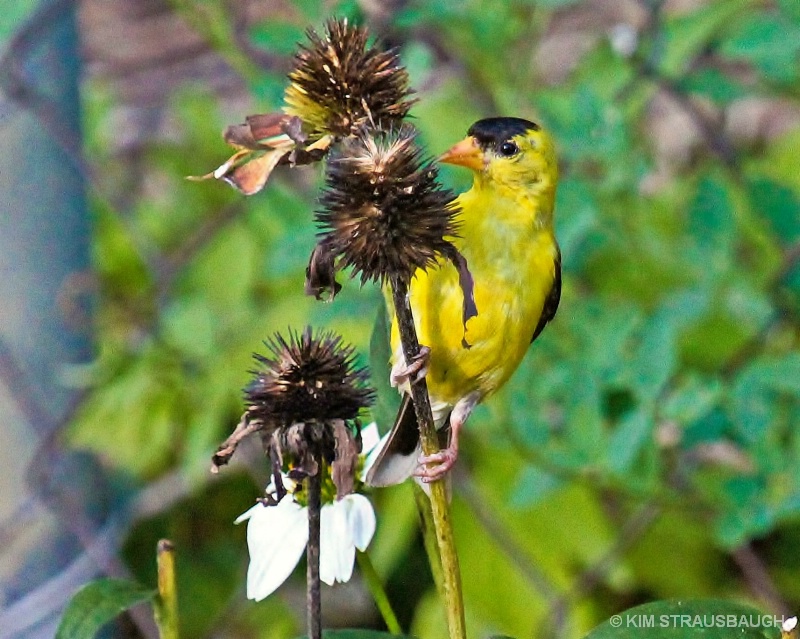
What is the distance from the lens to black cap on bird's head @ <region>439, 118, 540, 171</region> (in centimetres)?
101

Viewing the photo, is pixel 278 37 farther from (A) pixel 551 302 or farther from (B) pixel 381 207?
(B) pixel 381 207

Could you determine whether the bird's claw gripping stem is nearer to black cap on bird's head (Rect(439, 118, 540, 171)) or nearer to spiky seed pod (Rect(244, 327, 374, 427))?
spiky seed pod (Rect(244, 327, 374, 427))

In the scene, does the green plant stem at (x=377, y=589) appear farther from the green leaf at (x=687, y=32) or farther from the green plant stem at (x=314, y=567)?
the green leaf at (x=687, y=32)

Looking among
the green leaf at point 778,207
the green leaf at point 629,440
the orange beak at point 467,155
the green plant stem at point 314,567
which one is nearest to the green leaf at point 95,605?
the green plant stem at point 314,567

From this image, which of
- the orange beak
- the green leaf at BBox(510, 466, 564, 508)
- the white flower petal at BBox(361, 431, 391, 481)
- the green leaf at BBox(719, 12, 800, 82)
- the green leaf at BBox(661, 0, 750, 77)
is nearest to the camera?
the white flower petal at BBox(361, 431, 391, 481)

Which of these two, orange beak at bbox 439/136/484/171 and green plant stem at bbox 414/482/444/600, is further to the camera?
orange beak at bbox 439/136/484/171

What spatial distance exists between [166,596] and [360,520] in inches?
4.2

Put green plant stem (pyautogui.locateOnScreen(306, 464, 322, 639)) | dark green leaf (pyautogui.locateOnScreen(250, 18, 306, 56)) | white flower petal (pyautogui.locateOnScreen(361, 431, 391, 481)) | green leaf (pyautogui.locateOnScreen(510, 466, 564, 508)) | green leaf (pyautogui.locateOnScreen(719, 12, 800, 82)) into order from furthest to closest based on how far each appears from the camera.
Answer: green leaf (pyautogui.locateOnScreen(510, 466, 564, 508)) → dark green leaf (pyautogui.locateOnScreen(250, 18, 306, 56)) → green leaf (pyautogui.locateOnScreen(719, 12, 800, 82)) → white flower petal (pyautogui.locateOnScreen(361, 431, 391, 481)) → green plant stem (pyautogui.locateOnScreen(306, 464, 322, 639))

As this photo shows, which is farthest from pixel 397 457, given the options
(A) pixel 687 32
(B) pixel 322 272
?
(A) pixel 687 32

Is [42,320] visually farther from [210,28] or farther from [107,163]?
[107,163]

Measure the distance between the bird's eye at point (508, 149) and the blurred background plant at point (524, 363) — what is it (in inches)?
4.7

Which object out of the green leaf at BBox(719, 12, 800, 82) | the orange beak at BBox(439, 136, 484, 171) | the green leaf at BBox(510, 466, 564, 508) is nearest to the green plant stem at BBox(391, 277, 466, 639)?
the orange beak at BBox(439, 136, 484, 171)

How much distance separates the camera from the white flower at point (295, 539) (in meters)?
0.58

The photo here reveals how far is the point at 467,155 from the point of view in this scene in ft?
3.29
